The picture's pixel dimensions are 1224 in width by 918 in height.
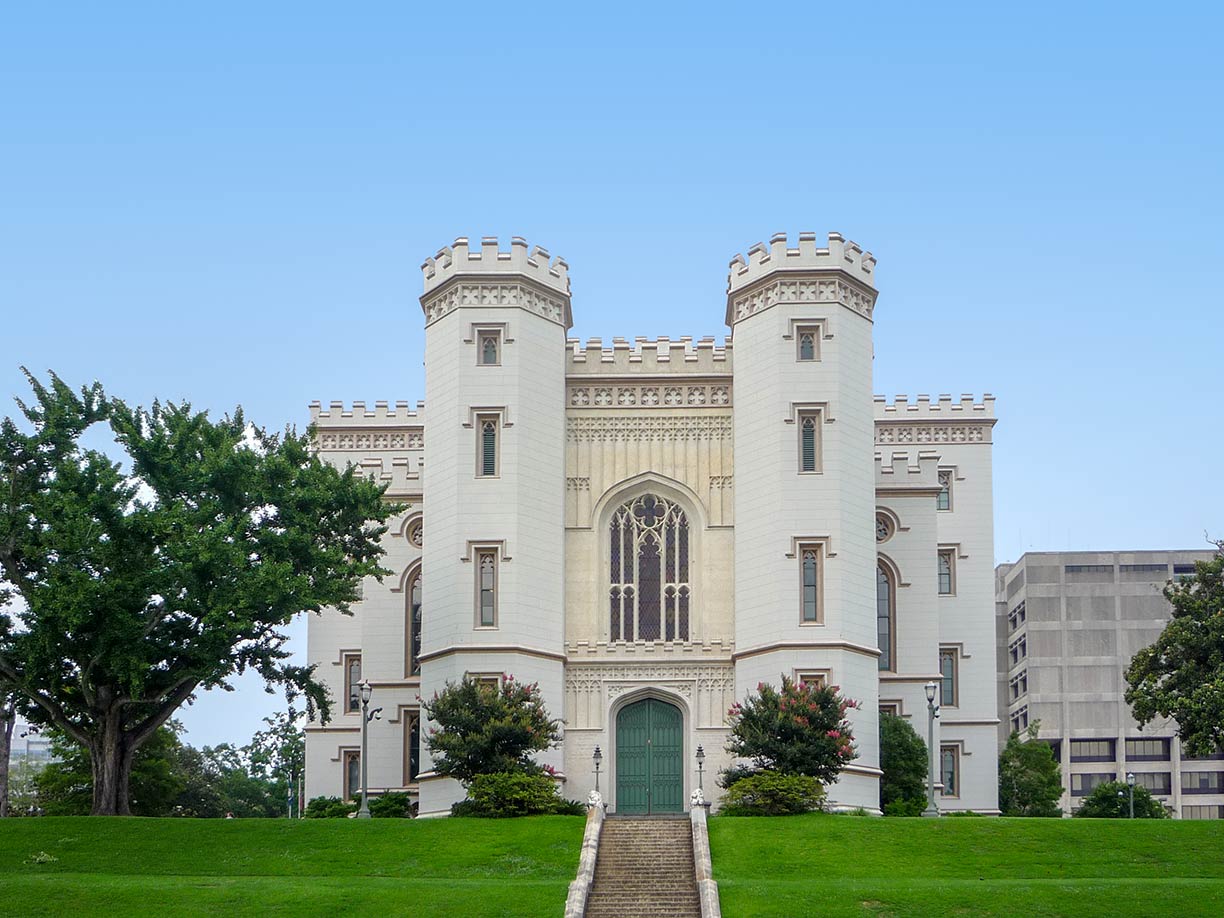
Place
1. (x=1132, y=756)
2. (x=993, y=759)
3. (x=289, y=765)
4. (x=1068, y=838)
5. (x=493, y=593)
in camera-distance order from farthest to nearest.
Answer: (x=1132, y=756) → (x=289, y=765) → (x=993, y=759) → (x=493, y=593) → (x=1068, y=838)

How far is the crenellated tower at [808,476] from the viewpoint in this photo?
45219mm

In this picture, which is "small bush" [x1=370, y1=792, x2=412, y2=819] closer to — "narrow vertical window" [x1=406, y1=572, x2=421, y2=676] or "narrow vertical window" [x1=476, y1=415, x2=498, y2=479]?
"narrow vertical window" [x1=406, y1=572, x2=421, y2=676]

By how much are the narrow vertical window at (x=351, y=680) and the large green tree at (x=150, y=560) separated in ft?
36.4

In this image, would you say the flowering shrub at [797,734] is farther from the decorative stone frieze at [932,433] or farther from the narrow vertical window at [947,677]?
the decorative stone frieze at [932,433]

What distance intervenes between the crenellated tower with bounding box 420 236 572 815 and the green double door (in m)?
2.05

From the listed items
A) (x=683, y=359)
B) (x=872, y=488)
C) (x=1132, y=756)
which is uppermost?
(x=683, y=359)

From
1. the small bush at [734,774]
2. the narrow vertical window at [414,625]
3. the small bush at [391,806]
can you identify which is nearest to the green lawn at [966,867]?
the small bush at [734,774]

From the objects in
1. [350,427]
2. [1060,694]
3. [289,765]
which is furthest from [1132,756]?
[350,427]

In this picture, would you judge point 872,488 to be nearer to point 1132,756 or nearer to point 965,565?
point 965,565

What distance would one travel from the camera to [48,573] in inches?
1576

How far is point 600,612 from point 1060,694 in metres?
70.2

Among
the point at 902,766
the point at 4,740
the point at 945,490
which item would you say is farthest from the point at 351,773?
the point at 945,490

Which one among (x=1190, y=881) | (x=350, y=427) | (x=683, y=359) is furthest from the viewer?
(x=350, y=427)

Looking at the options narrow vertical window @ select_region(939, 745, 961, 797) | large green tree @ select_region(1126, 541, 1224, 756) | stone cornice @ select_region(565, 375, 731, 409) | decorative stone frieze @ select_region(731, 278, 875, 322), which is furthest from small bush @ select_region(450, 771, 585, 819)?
narrow vertical window @ select_region(939, 745, 961, 797)
